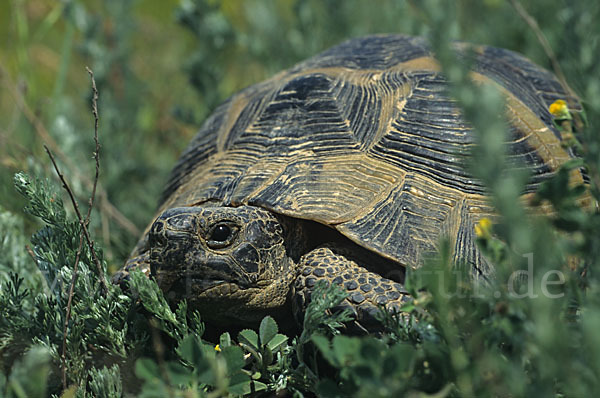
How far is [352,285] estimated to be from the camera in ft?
6.16

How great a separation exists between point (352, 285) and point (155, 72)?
484 cm

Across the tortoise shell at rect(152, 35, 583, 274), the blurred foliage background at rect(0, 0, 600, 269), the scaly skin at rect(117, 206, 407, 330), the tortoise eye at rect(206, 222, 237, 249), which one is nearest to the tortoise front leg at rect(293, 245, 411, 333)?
the scaly skin at rect(117, 206, 407, 330)

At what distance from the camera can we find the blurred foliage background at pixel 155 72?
335 cm

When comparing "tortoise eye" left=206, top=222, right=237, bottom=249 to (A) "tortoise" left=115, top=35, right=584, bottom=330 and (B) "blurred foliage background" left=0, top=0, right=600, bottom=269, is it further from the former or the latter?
(B) "blurred foliage background" left=0, top=0, right=600, bottom=269

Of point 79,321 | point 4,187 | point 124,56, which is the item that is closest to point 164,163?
point 124,56

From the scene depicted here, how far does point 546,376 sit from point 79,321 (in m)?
1.37

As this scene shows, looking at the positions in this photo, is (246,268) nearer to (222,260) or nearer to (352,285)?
(222,260)

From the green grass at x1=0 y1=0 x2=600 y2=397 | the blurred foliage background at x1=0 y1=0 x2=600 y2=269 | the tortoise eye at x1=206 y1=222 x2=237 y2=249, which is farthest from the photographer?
the blurred foliage background at x1=0 y1=0 x2=600 y2=269

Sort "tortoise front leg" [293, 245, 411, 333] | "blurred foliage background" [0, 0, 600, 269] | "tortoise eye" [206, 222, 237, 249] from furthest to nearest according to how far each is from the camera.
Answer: "blurred foliage background" [0, 0, 600, 269] → "tortoise eye" [206, 222, 237, 249] → "tortoise front leg" [293, 245, 411, 333]

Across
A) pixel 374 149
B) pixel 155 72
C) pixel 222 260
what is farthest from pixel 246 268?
pixel 155 72

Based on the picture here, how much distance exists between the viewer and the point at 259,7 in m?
5.10

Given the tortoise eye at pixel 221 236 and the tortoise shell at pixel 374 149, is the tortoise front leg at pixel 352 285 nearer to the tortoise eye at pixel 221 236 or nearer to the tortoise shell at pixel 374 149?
the tortoise shell at pixel 374 149

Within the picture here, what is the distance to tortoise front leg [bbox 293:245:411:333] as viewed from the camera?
1795mm

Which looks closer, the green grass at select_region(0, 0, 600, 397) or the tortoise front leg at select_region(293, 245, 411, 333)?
the green grass at select_region(0, 0, 600, 397)
